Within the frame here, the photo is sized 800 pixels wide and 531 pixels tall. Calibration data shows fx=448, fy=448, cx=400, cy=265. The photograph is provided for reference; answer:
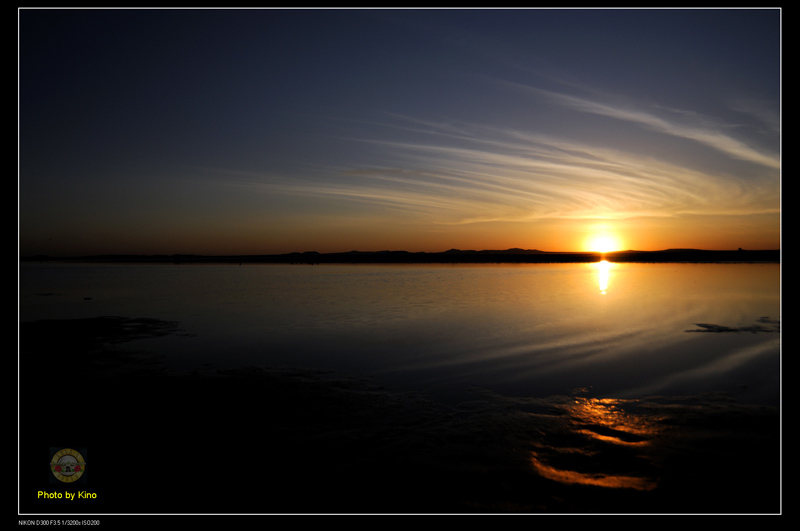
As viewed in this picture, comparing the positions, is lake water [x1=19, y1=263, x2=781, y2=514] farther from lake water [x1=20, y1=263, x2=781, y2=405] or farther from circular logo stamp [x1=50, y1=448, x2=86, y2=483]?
circular logo stamp [x1=50, y1=448, x2=86, y2=483]

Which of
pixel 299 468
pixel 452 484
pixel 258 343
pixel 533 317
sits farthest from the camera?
pixel 533 317

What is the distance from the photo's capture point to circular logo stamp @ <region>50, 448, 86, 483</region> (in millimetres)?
7114

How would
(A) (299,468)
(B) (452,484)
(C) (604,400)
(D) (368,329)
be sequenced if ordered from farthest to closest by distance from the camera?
(D) (368,329) < (C) (604,400) < (A) (299,468) < (B) (452,484)

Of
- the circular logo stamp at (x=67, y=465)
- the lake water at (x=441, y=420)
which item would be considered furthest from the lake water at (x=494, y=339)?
the circular logo stamp at (x=67, y=465)

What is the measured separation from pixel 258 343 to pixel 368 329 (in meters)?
4.87

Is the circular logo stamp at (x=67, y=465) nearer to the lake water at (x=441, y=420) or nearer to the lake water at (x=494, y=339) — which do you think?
the lake water at (x=441, y=420)

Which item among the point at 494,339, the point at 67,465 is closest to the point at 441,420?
the point at 67,465

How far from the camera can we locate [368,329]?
1980cm

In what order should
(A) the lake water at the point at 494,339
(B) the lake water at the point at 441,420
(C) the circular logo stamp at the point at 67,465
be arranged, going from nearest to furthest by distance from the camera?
(B) the lake water at the point at 441,420 → (C) the circular logo stamp at the point at 67,465 → (A) the lake water at the point at 494,339

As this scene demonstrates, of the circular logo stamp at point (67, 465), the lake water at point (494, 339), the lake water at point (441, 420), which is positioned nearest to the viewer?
the lake water at point (441, 420)

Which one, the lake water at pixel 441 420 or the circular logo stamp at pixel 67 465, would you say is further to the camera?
the circular logo stamp at pixel 67 465

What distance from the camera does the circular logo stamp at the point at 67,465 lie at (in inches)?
280
